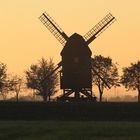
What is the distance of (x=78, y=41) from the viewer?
86750 mm

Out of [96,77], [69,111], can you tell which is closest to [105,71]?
[96,77]

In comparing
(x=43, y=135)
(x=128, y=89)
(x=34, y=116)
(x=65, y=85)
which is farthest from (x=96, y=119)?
(x=128, y=89)

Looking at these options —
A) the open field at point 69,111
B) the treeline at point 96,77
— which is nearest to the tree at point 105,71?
the treeline at point 96,77

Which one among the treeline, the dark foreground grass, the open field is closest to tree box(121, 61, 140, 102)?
the treeline

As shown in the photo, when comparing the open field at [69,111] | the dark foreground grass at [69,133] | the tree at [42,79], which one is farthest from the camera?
the tree at [42,79]

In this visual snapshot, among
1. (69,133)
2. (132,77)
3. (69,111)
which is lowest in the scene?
(69,133)

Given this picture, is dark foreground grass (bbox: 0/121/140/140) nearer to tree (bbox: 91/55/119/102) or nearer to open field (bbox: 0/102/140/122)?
open field (bbox: 0/102/140/122)

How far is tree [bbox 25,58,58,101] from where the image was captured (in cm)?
12394

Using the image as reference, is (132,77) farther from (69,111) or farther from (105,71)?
(69,111)

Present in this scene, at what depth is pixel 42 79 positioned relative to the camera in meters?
125

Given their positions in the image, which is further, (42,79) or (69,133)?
(42,79)

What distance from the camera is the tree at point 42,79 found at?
124 meters

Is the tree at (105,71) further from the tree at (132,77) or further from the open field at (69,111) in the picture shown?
the open field at (69,111)

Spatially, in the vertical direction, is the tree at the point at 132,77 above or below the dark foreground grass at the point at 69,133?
above
